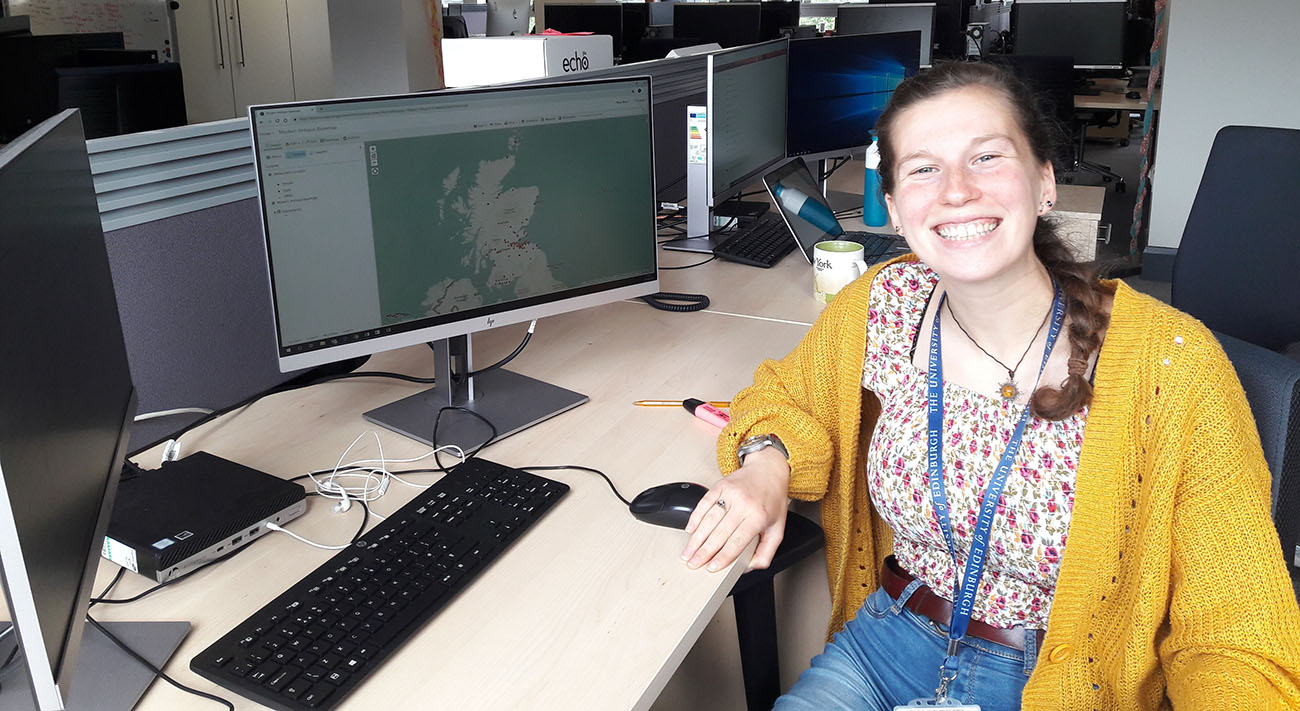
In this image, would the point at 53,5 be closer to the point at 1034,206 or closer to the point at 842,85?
the point at 842,85

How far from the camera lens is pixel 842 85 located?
266cm

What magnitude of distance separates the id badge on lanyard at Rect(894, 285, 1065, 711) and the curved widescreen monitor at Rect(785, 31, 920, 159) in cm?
145

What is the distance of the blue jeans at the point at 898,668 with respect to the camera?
1174 mm

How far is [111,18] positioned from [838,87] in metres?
4.27

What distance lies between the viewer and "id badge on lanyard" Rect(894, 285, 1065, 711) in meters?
1.15

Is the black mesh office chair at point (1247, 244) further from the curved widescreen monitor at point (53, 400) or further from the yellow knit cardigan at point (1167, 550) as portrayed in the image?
the curved widescreen monitor at point (53, 400)

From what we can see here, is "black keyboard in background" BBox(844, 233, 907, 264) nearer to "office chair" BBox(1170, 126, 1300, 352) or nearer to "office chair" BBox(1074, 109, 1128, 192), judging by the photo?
"office chair" BBox(1170, 126, 1300, 352)

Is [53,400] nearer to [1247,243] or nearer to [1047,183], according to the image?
[1047,183]

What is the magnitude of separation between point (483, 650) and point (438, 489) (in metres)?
0.29

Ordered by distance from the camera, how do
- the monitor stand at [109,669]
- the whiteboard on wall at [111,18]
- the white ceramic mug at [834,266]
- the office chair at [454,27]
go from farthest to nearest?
the office chair at [454,27] → the whiteboard on wall at [111,18] → the white ceramic mug at [834,266] → the monitor stand at [109,669]

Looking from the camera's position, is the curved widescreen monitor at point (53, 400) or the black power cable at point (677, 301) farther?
the black power cable at point (677, 301)

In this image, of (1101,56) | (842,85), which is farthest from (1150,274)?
(842,85)

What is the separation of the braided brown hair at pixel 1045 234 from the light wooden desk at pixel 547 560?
0.41 metres

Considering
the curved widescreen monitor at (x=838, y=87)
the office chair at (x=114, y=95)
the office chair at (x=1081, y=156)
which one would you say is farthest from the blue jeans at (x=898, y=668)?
the office chair at (x=1081, y=156)
